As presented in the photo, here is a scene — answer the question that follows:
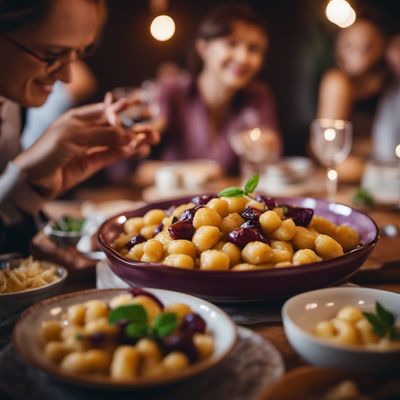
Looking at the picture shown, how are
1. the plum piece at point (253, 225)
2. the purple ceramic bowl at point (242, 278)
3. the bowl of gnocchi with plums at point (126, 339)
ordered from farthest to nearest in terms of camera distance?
the plum piece at point (253, 225), the purple ceramic bowl at point (242, 278), the bowl of gnocchi with plums at point (126, 339)

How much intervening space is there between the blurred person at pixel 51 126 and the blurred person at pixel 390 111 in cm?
302

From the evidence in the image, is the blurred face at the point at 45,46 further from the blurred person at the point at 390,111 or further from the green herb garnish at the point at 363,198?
the blurred person at the point at 390,111

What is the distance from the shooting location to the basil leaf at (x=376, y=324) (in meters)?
0.83

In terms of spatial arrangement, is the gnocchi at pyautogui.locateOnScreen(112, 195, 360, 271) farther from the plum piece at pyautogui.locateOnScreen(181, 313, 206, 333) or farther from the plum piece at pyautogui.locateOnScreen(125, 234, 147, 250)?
the plum piece at pyautogui.locateOnScreen(181, 313, 206, 333)

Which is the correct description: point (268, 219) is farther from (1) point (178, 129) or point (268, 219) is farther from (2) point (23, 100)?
(1) point (178, 129)

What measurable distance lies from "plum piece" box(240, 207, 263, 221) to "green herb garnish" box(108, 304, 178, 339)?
363 mm

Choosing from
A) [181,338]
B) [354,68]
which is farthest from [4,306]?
[354,68]

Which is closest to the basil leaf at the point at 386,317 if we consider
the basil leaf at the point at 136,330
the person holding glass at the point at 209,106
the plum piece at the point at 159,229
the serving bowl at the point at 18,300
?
the basil leaf at the point at 136,330

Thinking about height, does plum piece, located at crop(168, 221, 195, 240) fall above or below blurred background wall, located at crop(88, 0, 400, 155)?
below

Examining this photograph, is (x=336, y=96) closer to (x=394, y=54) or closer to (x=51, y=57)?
(x=394, y=54)

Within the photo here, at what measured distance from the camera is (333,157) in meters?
2.01

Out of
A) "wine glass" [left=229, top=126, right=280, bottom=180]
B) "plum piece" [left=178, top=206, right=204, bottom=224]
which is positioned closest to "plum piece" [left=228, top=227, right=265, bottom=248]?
"plum piece" [left=178, top=206, right=204, bottom=224]

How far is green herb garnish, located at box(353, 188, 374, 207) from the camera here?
2004mm

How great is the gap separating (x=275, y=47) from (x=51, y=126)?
532cm
